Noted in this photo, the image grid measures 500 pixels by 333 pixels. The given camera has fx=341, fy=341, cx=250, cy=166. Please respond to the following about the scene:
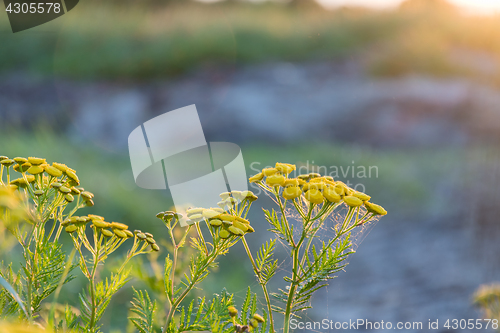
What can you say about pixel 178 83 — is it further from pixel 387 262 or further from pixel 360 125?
pixel 387 262

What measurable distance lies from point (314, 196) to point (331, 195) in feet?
0.05

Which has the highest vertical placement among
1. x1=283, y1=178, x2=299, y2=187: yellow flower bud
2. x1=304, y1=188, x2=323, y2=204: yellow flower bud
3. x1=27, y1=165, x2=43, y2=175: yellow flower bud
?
x1=27, y1=165, x2=43, y2=175: yellow flower bud

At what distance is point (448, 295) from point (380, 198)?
854 mm

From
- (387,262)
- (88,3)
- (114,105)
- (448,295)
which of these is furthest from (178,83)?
(448,295)

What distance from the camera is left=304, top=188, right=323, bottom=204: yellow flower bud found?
299mm

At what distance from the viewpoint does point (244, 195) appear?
350mm

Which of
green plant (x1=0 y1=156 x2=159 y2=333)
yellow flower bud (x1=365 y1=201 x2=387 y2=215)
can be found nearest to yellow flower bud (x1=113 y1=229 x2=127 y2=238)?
green plant (x1=0 y1=156 x2=159 y2=333)

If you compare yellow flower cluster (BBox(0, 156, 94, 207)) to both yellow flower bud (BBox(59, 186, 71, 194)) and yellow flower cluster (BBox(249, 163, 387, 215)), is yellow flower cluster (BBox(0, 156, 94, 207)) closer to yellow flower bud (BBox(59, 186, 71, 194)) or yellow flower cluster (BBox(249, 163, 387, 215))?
yellow flower bud (BBox(59, 186, 71, 194))

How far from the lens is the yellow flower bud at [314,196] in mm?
299

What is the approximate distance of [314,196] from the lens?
0.30 m

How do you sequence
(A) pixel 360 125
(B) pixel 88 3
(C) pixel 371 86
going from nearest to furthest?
(B) pixel 88 3 < (A) pixel 360 125 < (C) pixel 371 86

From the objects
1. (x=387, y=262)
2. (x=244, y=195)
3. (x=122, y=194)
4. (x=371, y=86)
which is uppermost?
(x=371, y=86)

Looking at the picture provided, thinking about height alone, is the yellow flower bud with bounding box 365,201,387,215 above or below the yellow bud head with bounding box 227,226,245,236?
above

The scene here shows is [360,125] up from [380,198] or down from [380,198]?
up
